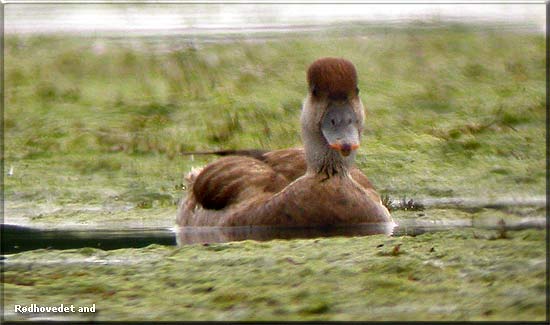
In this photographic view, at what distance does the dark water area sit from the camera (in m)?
9.51

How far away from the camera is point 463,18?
1720 cm

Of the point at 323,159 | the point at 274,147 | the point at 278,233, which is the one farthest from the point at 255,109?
the point at 278,233

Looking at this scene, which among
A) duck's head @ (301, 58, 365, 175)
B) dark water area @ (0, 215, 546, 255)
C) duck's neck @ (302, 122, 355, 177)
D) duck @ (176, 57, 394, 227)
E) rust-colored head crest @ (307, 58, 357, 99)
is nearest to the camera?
dark water area @ (0, 215, 546, 255)

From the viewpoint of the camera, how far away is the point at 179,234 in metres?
10.6

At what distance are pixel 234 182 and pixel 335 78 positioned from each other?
1.30m

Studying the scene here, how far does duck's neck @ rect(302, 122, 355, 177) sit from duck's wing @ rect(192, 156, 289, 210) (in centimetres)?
30

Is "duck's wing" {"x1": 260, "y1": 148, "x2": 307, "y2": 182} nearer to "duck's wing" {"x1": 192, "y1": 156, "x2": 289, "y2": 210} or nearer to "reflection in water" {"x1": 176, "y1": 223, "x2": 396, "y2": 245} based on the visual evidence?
"duck's wing" {"x1": 192, "y1": 156, "x2": 289, "y2": 210}

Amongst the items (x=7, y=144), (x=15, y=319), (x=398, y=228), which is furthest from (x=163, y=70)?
(x=15, y=319)

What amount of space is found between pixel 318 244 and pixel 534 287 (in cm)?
215

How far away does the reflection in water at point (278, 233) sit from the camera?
31.4 ft

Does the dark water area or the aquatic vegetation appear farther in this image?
the dark water area

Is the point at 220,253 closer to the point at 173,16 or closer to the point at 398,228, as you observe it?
the point at 398,228

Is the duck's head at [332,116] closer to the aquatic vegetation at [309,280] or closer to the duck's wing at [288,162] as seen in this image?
the duck's wing at [288,162]

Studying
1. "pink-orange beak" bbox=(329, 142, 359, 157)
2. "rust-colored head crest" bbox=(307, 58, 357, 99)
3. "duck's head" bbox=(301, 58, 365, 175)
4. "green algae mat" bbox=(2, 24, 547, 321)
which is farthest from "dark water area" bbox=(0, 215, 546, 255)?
"rust-colored head crest" bbox=(307, 58, 357, 99)
